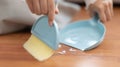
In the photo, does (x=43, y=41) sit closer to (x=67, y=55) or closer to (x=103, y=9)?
(x=67, y=55)

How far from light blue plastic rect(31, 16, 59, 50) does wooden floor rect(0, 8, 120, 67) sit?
0.14 feet

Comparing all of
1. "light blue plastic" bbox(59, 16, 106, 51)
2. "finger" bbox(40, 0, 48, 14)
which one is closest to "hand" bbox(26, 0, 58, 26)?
"finger" bbox(40, 0, 48, 14)

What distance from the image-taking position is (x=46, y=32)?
0.59 meters

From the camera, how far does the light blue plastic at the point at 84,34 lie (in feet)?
2.09

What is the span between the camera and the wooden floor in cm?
58

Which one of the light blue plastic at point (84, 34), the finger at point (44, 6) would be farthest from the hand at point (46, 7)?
the light blue plastic at point (84, 34)

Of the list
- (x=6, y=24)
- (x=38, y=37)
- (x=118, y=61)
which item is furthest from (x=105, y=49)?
(x=6, y=24)

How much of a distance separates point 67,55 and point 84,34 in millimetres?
96

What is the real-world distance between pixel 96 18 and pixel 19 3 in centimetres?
21

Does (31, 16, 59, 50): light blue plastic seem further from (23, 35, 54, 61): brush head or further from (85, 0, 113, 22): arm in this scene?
(85, 0, 113, 22): arm

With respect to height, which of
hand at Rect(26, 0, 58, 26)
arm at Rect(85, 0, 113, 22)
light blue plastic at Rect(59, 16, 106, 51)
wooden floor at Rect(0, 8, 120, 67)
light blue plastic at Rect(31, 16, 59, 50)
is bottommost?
wooden floor at Rect(0, 8, 120, 67)

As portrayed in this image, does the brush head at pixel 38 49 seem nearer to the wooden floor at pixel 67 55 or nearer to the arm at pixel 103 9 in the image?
the wooden floor at pixel 67 55

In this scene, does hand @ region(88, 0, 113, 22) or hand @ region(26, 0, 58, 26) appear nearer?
hand @ region(26, 0, 58, 26)

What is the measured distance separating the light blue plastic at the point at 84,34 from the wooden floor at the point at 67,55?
2 centimetres
